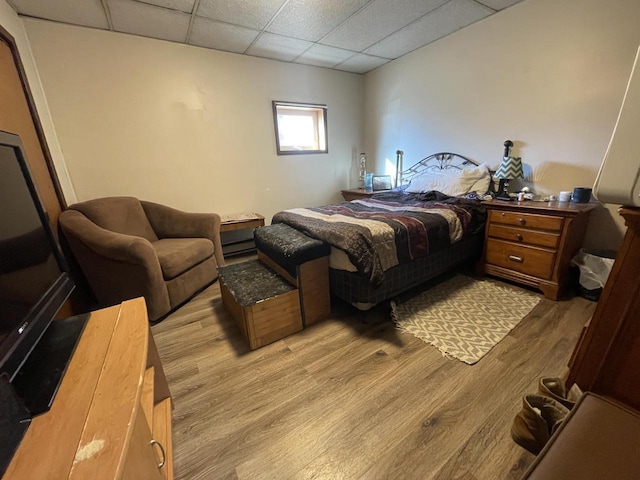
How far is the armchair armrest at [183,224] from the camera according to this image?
257 cm

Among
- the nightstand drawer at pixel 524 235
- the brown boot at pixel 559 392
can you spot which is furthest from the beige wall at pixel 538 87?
the brown boot at pixel 559 392

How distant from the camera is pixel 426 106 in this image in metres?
3.20

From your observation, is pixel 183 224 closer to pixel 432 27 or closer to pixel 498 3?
pixel 432 27

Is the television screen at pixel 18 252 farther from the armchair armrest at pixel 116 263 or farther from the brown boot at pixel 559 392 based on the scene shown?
the brown boot at pixel 559 392

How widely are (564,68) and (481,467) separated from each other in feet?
9.45

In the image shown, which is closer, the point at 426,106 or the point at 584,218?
the point at 584,218

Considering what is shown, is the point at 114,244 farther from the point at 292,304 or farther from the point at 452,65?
the point at 452,65

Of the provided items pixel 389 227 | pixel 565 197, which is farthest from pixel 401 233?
pixel 565 197

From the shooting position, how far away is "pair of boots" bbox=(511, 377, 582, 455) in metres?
0.95

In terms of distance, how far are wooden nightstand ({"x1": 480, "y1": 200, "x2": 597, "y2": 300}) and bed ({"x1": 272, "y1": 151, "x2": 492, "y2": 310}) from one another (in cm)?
17

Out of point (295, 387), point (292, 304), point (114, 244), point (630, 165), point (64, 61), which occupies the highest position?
point (64, 61)

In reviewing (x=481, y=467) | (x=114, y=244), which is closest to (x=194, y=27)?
(x=114, y=244)

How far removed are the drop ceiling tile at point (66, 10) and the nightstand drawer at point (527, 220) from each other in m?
3.58

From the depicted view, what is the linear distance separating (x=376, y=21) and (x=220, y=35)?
1520mm
